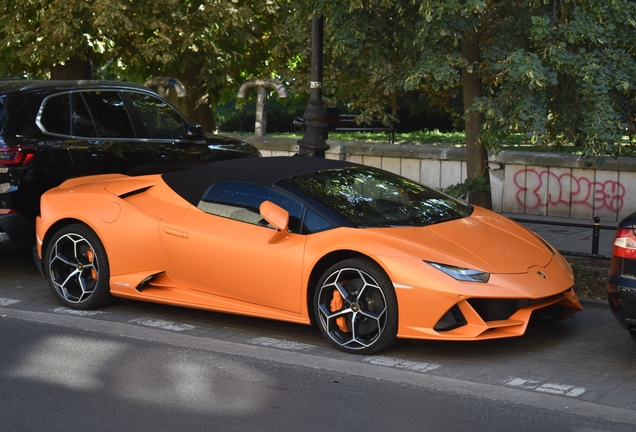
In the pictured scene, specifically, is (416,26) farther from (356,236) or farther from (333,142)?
(333,142)

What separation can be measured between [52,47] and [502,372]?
453 inches

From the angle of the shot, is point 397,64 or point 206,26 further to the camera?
point 206,26

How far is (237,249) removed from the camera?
7.30 m

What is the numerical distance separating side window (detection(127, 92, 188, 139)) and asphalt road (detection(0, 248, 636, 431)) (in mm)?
2970

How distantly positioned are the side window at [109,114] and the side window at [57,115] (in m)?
0.28

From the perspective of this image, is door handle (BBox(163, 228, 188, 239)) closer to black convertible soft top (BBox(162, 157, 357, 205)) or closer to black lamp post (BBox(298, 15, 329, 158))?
black convertible soft top (BBox(162, 157, 357, 205))

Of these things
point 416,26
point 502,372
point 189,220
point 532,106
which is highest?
point 416,26

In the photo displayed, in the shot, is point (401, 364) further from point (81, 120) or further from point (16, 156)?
point (81, 120)

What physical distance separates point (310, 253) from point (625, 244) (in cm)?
216

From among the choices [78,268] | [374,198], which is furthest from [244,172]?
[78,268]

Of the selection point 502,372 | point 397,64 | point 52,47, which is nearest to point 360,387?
point 502,372

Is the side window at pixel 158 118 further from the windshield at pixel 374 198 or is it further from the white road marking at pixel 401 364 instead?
the white road marking at pixel 401 364

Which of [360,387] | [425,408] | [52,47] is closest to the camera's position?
[425,408]

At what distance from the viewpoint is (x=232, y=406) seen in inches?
226
